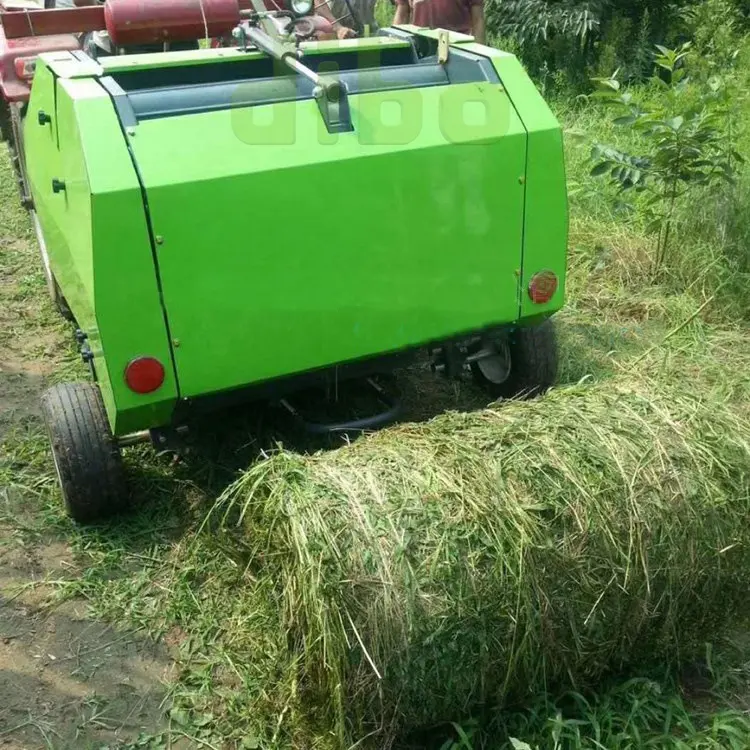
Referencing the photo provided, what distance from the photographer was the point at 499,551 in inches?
85.3

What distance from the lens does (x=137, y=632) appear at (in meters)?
2.85

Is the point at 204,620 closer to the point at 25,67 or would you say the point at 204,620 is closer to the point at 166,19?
the point at 166,19

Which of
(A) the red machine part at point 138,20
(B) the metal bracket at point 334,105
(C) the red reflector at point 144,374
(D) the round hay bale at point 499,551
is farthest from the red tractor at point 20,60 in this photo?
(D) the round hay bale at point 499,551

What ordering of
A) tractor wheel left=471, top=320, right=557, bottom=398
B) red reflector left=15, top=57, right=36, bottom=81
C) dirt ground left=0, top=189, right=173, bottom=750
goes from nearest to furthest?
dirt ground left=0, top=189, right=173, bottom=750, tractor wheel left=471, top=320, right=557, bottom=398, red reflector left=15, top=57, right=36, bottom=81

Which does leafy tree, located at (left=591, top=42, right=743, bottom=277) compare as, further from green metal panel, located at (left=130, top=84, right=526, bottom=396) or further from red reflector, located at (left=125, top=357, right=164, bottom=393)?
red reflector, located at (left=125, top=357, right=164, bottom=393)

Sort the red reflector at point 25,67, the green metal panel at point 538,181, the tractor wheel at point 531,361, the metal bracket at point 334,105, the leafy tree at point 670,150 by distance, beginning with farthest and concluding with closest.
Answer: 1. the leafy tree at point 670,150
2. the red reflector at point 25,67
3. the tractor wheel at point 531,361
4. the green metal panel at point 538,181
5. the metal bracket at point 334,105

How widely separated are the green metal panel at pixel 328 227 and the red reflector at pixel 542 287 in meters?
0.10

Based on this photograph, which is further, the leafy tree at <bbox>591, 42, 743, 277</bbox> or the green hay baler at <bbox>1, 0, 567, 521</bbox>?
the leafy tree at <bbox>591, 42, 743, 277</bbox>

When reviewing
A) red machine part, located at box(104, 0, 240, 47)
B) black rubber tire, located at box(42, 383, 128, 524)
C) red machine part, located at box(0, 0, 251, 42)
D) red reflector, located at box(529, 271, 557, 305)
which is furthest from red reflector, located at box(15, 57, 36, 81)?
red reflector, located at box(529, 271, 557, 305)

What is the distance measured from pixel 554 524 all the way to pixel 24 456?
2.42 meters

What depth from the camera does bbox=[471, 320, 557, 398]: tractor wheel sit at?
144 inches

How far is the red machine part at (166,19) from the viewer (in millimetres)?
3557

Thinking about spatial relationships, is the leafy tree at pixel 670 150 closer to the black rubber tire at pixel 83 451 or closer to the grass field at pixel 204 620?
the grass field at pixel 204 620

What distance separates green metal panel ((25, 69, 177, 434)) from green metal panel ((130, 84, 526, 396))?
0.06 metres
